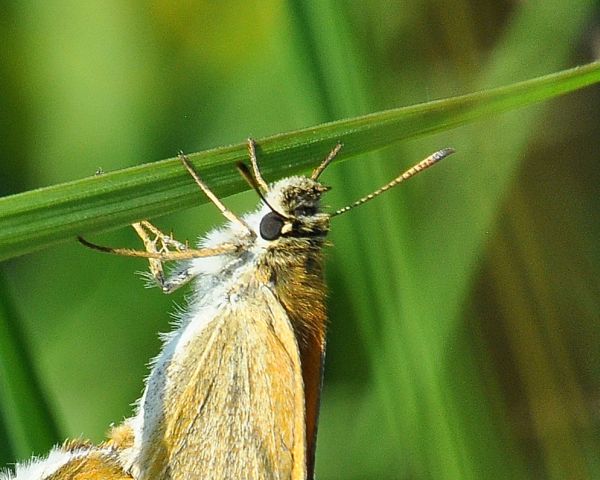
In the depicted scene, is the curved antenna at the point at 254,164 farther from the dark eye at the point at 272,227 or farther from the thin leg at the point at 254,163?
the dark eye at the point at 272,227

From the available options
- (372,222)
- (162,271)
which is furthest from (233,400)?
(372,222)

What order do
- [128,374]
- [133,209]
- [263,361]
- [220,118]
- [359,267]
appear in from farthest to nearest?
1. [220,118]
2. [128,374]
3. [359,267]
4. [263,361]
5. [133,209]

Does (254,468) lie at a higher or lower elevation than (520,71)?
lower

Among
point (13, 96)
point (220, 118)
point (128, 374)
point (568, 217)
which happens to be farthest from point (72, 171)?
point (568, 217)

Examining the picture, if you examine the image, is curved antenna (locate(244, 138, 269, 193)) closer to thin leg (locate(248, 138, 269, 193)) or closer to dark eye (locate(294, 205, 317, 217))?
thin leg (locate(248, 138, 269, 193))

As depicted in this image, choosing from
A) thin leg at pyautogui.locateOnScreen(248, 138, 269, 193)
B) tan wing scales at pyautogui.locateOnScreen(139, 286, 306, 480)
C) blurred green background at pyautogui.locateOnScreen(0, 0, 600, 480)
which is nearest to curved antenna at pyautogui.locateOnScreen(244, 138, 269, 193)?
thin leg at pyautogui.locateOnScreen(248, 138, 269, 193)

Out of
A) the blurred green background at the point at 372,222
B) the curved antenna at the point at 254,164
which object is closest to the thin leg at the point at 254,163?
the curved antenna at the point at 254,164

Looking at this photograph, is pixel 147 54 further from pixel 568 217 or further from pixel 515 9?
pixel 568 217
